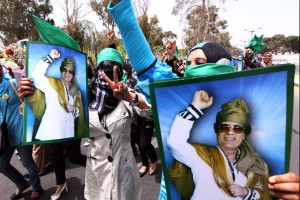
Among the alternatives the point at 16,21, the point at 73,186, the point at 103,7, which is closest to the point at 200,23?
the point at 103,7

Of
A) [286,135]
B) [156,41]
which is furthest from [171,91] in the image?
[156,41]

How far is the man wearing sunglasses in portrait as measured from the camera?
0.82m

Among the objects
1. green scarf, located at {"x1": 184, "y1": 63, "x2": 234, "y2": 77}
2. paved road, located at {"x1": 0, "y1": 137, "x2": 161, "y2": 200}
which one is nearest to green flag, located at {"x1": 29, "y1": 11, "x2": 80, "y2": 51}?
green scarf, located at {"x1": 184, "y1": 63, "x2": 234, "y2": 77}

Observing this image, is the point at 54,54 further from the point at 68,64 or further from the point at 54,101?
the point at 54,101

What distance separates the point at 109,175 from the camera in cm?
191

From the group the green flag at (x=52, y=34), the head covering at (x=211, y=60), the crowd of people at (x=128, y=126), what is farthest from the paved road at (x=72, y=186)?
the head covering at (x=211, y=60)

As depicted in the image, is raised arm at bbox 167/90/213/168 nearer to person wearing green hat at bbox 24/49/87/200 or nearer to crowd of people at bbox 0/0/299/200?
crowd of people at bbox 0/0/299/200

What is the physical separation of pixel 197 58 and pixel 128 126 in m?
1.00

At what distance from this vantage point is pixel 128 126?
6.53 ft

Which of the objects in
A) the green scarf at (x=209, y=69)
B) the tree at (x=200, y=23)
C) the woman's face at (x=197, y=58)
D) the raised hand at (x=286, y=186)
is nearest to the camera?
the raised hand at (x=286, y=186)

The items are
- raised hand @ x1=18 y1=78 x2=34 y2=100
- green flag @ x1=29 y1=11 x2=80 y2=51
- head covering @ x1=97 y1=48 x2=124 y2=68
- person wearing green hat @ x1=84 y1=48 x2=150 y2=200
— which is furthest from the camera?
head covering @ x1=97 y1=48 x2=124 y2=68

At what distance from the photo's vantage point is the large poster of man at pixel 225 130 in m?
0.79

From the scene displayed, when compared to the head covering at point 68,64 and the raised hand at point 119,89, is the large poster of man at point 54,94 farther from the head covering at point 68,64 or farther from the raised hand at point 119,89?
the raised hand at point 119,89

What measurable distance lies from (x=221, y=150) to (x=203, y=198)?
18 centimetres
